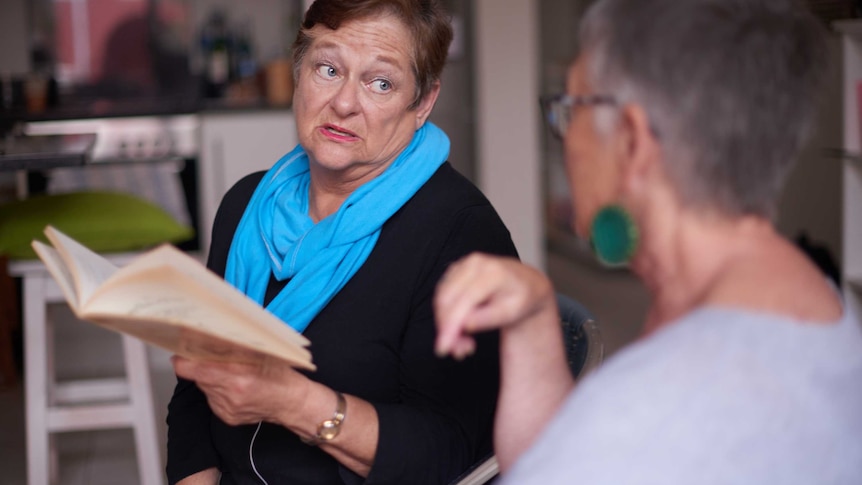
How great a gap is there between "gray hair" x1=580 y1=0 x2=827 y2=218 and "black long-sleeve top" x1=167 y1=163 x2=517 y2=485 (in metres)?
0.59

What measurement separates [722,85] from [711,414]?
0.86 feet

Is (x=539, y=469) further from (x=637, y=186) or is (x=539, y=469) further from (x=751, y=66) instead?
(x=751, y=66)

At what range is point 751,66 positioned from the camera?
0.82 meters

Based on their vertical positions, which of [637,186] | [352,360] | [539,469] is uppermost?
[637,186]

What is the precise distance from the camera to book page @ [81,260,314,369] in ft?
3.21

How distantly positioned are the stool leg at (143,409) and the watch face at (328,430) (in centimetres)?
151

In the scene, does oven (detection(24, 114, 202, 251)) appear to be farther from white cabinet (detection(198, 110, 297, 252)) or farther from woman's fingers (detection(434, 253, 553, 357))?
woman's fingers (detection(434, 253, 553, 357))

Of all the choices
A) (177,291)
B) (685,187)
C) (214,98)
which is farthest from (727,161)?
(214,98)

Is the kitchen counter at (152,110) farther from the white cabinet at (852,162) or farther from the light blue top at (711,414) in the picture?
the light blue top at (711,414)

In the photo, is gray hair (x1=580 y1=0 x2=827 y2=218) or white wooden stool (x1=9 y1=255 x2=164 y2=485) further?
white wooden stool (x1=9 y1=255 x2=164 y2=485)

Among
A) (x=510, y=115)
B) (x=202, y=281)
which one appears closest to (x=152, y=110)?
(x=510, y=115)

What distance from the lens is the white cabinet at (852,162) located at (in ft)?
9.97

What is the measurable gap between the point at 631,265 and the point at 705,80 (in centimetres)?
→ 18

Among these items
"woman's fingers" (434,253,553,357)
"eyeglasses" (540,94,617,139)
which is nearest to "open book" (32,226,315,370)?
"woman's fingers" (434,253,553,357)
